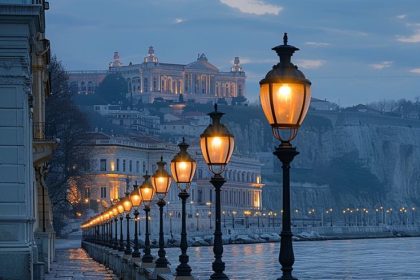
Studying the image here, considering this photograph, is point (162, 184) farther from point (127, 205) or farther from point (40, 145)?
point (127, 205)

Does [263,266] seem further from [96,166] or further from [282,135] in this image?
[96,166]

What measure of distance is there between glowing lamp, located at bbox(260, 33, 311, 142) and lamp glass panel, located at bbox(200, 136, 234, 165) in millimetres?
5041

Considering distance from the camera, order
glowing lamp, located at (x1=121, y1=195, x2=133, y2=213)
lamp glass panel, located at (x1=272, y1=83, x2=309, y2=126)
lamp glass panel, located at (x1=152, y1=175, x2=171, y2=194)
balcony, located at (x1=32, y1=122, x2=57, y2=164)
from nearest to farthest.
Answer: lamp glass panel, located at (x1=272, y1=83, x2=309, y2=126), lamp glass panel, located at (x1=152, y1=175, x2=171, y2=194), balcony, located at (x1=32, y1=122, x2=57, y2=164), glowing lamp, located at (x1=121, y1=195, x2=133, y2=213)

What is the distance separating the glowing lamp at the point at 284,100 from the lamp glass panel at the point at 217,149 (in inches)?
198

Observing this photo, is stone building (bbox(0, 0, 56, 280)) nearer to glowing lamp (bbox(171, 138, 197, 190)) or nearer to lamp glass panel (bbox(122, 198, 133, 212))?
glowing lamp (bbox(171, 138, 197, 190))

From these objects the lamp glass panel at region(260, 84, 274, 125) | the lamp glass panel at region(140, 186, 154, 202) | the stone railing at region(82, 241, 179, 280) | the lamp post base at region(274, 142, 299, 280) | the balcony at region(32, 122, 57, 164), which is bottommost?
the stone railing at region(82, 241, 179, 280)

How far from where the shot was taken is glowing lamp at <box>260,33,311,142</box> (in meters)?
15.4

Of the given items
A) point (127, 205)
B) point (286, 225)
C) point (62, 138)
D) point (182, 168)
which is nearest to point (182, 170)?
point (182, 168)

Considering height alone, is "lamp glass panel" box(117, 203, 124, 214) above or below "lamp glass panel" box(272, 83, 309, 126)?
below

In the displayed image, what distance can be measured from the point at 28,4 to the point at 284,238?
13.7m

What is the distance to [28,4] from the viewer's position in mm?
27875

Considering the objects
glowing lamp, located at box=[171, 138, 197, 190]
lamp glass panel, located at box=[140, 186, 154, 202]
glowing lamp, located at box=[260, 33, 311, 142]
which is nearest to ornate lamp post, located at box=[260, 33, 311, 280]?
glowing lamp, located at box=[260, 33, 311, 142]

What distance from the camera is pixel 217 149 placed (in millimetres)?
20547

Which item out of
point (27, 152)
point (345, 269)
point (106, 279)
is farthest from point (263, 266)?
point (27, 152)
